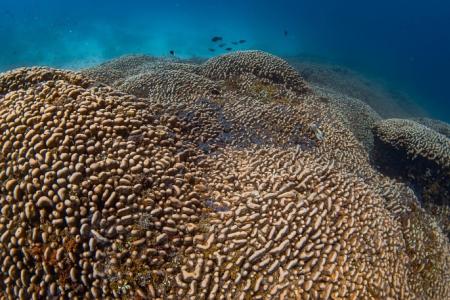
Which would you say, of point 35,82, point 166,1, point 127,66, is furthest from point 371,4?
point 35,82

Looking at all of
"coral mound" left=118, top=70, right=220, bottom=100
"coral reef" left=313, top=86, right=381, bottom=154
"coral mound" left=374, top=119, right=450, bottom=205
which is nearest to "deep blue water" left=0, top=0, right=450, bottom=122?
"coral reef" left=313, top=86, right=381, bottom=154

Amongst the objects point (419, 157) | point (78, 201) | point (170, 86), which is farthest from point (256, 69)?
point (78, 201)

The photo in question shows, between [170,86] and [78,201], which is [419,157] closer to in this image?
[170,86]

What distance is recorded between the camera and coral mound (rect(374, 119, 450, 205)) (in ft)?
19.8

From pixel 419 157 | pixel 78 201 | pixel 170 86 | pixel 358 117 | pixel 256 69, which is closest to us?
pixel 78 201

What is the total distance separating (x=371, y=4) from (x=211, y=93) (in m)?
107

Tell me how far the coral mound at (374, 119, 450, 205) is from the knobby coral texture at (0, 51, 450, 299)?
2.61 metres

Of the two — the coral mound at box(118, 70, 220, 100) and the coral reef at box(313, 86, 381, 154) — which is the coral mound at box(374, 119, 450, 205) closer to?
the coral reef at box(313, 86, 381, 154)

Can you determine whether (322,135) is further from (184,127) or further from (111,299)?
(111,299)

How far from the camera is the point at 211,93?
5324mm

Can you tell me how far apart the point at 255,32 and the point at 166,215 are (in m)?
79.4

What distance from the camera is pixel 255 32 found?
7512 centimetres

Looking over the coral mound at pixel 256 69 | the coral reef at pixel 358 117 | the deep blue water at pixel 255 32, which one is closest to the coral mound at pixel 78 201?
the coral mound at pixel 256 69

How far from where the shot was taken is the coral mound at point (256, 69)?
6.43m
